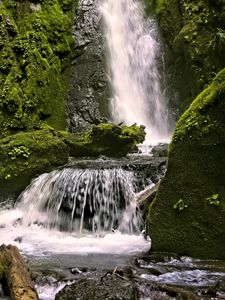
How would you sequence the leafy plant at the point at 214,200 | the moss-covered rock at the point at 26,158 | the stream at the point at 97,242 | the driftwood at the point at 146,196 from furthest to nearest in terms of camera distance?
1. the moss-covered rock at the point at 26,158
2. the driftwood at the point at 146,196
3. the leafy plant at the point at 214,200
4. the stream at the point at 97,242

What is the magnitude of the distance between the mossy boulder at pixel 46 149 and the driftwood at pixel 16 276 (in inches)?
189

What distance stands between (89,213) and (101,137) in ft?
11.1

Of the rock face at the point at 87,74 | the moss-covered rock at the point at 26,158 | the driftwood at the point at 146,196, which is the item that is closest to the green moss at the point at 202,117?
Result: the driftwood at the point at 146,196

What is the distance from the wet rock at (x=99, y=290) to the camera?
4.18 meters

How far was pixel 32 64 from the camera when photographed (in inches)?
568

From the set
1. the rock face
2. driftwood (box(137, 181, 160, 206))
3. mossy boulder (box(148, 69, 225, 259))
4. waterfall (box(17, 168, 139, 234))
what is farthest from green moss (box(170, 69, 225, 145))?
the rock face

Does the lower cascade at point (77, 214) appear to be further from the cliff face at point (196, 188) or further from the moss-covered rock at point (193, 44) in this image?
the moss-covered rock at point (193, 44)

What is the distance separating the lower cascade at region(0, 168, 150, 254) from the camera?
7.47m

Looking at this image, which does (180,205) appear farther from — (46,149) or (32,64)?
(32,64)

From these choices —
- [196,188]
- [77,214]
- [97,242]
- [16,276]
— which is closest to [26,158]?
[77,214]

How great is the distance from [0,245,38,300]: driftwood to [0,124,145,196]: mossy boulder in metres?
4.81

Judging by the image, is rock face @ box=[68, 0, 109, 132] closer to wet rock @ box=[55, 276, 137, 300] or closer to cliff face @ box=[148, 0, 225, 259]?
cliff face @ box=[148, 0, 225, 259]

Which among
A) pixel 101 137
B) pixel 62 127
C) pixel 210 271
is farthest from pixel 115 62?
pixel 210 271

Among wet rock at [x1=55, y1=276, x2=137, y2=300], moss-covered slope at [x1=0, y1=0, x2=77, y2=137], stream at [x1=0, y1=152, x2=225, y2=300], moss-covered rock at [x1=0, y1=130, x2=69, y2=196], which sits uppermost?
moss-covered slope at [x1=0, y1=0, x2=77, y2=137]
